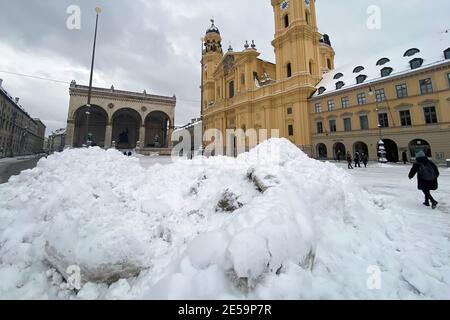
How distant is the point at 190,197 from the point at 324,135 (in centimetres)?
2807

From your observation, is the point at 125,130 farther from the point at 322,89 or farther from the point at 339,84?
the point at 339,84

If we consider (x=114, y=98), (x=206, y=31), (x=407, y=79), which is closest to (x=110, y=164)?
(x=114, y=98)

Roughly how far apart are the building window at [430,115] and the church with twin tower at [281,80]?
12.3 meters

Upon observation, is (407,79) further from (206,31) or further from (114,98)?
(206,31)

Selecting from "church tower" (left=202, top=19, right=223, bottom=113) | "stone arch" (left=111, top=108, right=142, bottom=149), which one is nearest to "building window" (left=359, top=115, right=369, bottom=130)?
"church tower" (left=202, top=19, right=223, bottom=113)

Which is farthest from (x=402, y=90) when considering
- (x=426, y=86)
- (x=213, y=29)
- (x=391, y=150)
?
(x=213, y=29)

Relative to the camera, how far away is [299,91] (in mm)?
29734

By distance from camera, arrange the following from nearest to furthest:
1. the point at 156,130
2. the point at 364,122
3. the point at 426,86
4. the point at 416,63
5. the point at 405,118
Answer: the point at 426,86
the point at 416,63
the point at 405,118
the point at 364,122
the point at 156,130

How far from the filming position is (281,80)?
31.7 m

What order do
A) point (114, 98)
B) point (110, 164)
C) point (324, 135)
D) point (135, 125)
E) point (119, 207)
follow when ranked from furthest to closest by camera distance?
point (135, 125)
point (114, 98)
point (324, 135)
point (110, 164)
point (119, 207)

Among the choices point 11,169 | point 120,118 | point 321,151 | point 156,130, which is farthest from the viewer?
point 156,130

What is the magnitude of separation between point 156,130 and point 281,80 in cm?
2362

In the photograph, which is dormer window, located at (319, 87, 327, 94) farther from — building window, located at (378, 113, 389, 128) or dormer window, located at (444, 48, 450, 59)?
dormer window, located at (444, 48, 450, 59)

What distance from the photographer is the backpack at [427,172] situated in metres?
5.43
